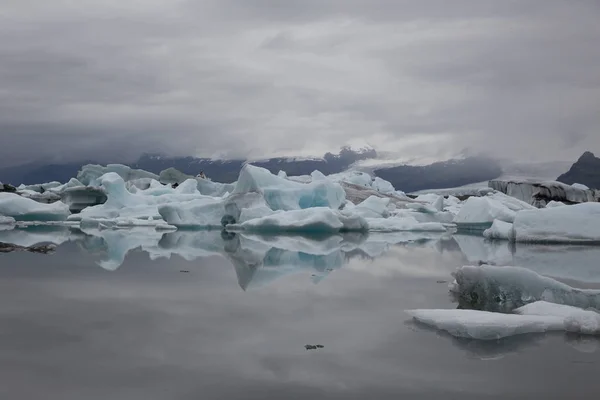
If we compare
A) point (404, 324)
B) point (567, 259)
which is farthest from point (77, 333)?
point (567, 259)

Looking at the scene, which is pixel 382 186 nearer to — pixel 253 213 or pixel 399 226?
pixel 399 226

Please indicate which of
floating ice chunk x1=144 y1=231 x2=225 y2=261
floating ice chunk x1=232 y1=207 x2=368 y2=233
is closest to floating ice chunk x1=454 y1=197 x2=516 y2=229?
floating ice chunk x1=232 y1=207 x2=368 y2=233

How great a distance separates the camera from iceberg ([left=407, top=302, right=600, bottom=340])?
17.2ft

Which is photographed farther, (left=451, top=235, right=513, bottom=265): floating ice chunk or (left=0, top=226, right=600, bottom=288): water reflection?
(left=451, top=235, right=513, bottom=265): floating ice chunk

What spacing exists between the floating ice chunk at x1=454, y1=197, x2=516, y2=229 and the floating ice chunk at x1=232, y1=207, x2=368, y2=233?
588cm

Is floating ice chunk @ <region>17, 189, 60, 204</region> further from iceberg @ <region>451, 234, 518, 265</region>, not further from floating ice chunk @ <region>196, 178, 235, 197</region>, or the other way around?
iceberg @ <region>451, 234, 518, 265</region>


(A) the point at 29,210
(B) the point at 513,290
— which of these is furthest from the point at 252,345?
(A) the point at 29,210

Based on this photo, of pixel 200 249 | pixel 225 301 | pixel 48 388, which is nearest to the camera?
pixel 48 388

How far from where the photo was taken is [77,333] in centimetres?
544

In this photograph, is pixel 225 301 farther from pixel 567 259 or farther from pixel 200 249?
pixel 567 259

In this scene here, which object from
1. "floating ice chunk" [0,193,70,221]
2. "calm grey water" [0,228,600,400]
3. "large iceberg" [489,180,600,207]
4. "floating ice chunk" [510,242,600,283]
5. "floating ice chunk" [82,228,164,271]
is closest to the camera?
"calm grey water" [0,228,600,400]

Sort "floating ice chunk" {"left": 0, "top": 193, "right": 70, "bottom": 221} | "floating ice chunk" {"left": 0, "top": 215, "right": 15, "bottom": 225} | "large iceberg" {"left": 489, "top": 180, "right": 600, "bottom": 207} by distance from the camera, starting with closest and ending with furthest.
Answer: "floating ice chunk" {"left": 0, "top": 215, "right": 15, "bottom": 225} → "floating ice chunk" {"left": 0, "top": 193, "right": 70, "bottom": 221} → "large iceberg" {"left": 489, "top": 180, "right": 600, "bottom": 207}

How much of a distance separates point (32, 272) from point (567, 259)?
10.4 meters

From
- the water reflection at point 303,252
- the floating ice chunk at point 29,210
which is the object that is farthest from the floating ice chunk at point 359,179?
the water reflection at point 303,252
